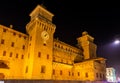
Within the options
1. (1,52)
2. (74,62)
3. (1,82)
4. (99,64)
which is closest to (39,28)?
(1,52)

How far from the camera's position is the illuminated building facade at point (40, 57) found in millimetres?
35312

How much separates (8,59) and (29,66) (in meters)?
5.88

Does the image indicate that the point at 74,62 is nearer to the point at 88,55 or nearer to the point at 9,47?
the point at 88,55

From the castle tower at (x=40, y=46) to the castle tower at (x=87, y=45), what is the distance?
2056 cm

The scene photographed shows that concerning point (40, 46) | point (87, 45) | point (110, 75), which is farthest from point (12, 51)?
point (110, 75)

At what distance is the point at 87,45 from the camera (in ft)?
190

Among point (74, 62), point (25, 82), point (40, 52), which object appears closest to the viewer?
point (25, 82)

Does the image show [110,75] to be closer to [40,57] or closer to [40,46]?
[40,57]

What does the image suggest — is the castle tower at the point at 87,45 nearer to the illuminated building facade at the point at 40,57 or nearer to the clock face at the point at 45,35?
the illuminated building facade at the point at 40,57

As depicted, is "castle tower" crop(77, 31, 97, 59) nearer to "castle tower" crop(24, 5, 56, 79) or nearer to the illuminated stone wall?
"castle tower" crop(24, 5, 56, 79)

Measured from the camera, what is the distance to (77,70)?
47.8 meters

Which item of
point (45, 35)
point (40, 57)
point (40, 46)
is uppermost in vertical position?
point (45, 35)

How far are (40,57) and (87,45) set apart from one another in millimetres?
26977

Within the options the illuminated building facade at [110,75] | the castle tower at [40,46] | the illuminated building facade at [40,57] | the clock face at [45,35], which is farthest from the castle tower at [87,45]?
the clock face at [45,35]
